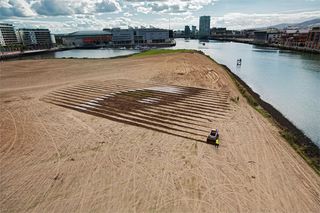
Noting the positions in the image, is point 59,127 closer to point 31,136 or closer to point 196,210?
point 31,136

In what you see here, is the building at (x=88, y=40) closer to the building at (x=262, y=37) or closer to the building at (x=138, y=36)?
the building at (x=138, y=36)

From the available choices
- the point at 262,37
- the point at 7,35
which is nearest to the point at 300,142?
the point at 262,37

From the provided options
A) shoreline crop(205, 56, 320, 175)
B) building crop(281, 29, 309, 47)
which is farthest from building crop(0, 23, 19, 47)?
building crop(281, 29, 309, 47)

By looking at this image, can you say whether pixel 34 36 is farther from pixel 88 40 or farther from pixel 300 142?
pixel 300 142

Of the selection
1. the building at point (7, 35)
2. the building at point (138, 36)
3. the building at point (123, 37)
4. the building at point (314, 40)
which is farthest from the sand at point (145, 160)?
the building at point (138, 36)

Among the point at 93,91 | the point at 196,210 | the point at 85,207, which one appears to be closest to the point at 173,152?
the point at 196,210
